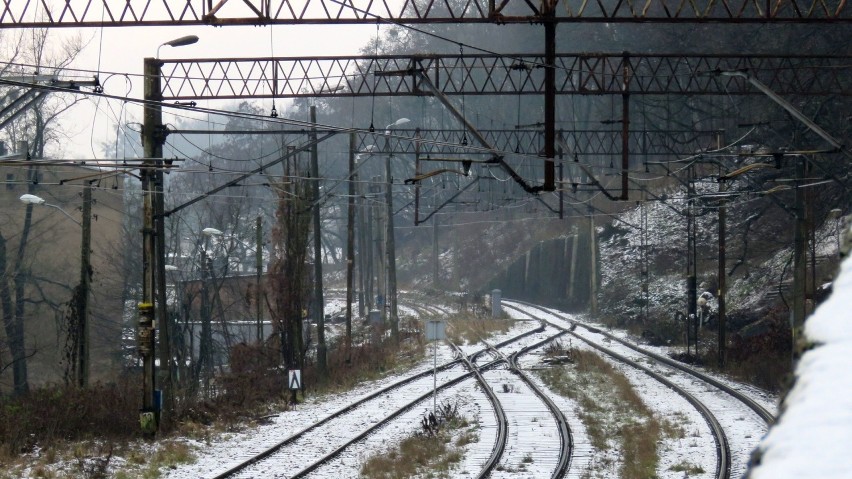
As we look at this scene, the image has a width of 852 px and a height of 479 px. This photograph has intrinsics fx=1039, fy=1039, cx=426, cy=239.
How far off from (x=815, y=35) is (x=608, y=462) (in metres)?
24.4

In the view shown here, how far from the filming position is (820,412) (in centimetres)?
186

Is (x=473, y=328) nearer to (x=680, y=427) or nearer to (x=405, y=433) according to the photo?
(x=680, y=427)

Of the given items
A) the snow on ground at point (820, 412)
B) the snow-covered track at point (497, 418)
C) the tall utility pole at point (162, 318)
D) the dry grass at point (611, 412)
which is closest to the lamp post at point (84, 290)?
the tall utility pole at point (162, 318)

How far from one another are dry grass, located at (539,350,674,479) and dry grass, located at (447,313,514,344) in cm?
976

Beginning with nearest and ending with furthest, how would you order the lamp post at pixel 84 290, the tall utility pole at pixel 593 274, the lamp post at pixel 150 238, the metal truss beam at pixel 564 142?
the lamp post at pixel 150 238, the lamp post at pixel 84 290, the metal truss beam at pixel 564 142, the tall utility pole at pixel 593 274

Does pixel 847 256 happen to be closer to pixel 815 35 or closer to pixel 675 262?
pixel 815 35

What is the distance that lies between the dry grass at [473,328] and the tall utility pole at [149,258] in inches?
927

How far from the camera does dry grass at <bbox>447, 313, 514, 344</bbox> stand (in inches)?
1727

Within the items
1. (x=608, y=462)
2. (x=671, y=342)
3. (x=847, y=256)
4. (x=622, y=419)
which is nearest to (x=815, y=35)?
(x=671, y=342)

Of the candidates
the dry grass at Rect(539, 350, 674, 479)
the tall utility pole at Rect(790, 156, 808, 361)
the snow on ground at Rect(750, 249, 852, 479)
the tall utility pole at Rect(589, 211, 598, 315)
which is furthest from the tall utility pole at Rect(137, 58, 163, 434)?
the tall utility pole at Rect(589, 211, 598, 315)

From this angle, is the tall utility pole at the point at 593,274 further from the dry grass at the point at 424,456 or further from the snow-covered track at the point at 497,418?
the dry grass at the point at 424,456

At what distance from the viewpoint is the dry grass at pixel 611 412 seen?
670 inches

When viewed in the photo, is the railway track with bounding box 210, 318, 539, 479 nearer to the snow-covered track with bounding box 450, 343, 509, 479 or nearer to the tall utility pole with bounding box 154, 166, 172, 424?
the snow-covered track with bounding box 450, 343, 509, 479

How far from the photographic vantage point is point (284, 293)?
2858 cm
